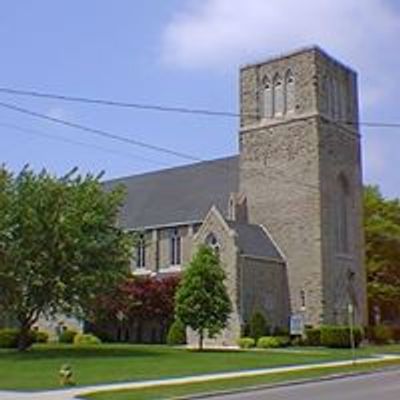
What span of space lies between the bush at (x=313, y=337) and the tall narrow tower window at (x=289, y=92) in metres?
15.8

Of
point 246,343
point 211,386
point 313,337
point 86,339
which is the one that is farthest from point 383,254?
point 211,386

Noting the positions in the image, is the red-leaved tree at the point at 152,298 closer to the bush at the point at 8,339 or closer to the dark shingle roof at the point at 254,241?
the dark shingle roof at the point at 254,241

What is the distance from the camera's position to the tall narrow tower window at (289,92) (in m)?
58.5

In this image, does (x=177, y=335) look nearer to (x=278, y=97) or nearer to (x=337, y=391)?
(x=278, y=97)

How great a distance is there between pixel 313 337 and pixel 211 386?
29.7m

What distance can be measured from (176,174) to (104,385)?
46.6 metres

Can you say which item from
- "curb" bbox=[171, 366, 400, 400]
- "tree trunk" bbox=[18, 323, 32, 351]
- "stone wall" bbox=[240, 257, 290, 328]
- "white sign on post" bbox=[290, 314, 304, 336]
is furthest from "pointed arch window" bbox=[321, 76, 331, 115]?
"curb" bbox=[171, 366, 400, 400]

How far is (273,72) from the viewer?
60.1 metres

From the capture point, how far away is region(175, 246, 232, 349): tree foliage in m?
44.8

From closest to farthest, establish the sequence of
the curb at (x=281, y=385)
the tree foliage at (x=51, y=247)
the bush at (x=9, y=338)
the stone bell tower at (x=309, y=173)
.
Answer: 1. the curb at (x=281, y=385)
2. the tree foliage at (x=51, y=247)
3. the bush at (x=9, y=338)
4. the stone bell tower at (x=309, y=173)

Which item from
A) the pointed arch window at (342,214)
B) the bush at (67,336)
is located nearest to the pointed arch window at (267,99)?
the pointed arch window at (342,214)

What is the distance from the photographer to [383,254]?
6800cm

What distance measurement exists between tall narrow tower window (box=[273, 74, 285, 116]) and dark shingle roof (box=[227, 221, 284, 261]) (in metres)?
8.37

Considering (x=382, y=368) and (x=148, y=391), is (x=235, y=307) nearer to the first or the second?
(x=382, y=368)
